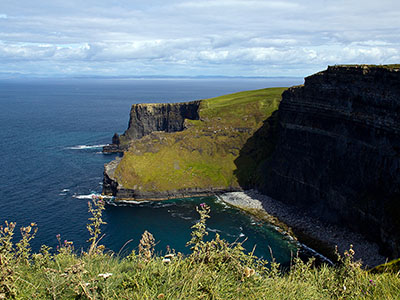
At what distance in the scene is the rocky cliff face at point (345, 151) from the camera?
65.0m

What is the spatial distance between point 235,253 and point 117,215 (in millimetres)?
75173

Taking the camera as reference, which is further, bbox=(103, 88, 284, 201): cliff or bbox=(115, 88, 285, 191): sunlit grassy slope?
bbox=(115, 88, 285, 191): sunlit grassy slope

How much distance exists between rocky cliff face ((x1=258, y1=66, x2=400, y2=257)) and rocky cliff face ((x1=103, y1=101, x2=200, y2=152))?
66.8 metres

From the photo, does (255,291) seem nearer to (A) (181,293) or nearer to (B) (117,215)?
(A) (181,293)

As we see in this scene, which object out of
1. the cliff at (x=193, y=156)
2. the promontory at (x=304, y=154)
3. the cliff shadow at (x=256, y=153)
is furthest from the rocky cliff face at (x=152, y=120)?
the cliff shadow at (x=256, y=153)

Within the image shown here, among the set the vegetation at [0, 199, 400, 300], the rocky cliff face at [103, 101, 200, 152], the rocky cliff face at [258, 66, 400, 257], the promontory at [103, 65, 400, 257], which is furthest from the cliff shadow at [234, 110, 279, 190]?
the vegetation at [0, 199, 400, 300]

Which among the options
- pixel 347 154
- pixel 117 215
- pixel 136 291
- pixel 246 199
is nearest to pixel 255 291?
pixel 136 291

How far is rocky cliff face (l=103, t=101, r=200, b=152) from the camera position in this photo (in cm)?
15988

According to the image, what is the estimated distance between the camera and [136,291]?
10.7 meters

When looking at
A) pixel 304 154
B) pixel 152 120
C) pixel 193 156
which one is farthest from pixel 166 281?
pixel 152 120

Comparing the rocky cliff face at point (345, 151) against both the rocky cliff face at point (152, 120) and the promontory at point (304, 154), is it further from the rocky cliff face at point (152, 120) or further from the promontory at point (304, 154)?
the rocky cliff face at point (152, 120)

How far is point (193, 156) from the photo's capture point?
114 meters

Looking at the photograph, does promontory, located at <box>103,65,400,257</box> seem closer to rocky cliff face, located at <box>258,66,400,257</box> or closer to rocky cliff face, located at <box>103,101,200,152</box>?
rocky cliff face, located at <box>258,66,400,257</box>

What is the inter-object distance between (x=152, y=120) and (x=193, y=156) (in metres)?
59.5
